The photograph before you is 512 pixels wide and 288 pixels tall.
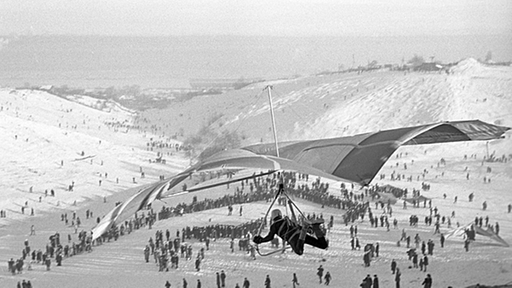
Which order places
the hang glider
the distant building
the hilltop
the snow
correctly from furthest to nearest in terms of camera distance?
the distant building → the hilltop → the snow → the hang glider

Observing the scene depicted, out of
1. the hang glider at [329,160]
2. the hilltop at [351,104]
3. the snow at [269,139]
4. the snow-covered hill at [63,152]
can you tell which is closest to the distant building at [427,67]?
the hilltop at [351,104]

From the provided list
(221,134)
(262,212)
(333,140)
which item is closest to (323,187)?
(262,212)

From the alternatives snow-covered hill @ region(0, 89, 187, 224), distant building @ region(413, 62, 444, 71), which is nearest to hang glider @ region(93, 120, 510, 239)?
snow-covered hill @ region(0, 89, 187, 224)

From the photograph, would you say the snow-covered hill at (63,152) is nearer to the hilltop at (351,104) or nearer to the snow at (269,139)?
the snow at (269,139)

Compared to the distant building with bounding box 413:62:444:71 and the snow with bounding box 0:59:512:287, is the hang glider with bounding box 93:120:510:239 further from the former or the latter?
the distant building with bounding box 413:62:444:71

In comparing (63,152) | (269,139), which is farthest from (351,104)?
(63,152)
